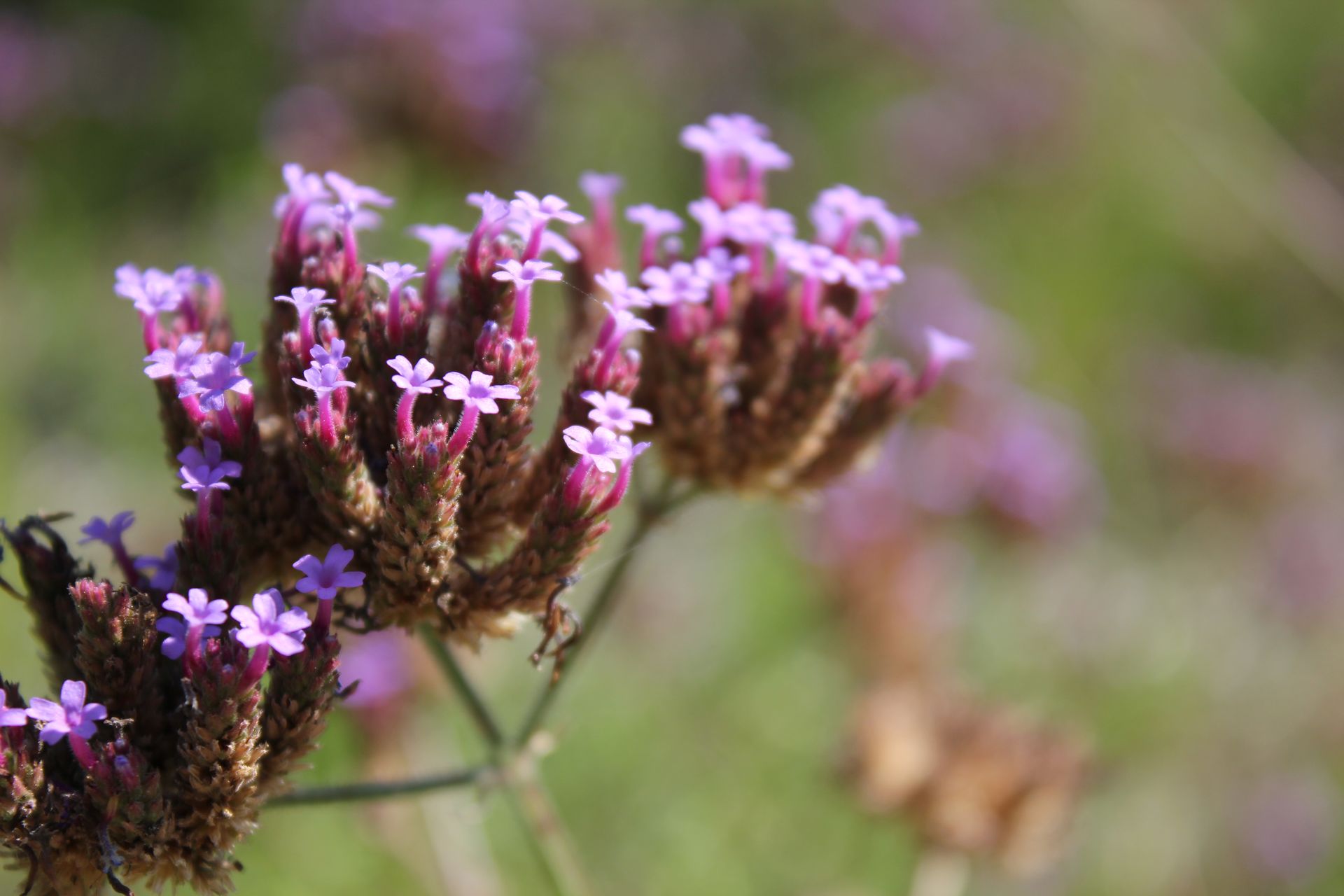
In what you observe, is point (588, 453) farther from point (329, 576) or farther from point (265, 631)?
point (265, 631)

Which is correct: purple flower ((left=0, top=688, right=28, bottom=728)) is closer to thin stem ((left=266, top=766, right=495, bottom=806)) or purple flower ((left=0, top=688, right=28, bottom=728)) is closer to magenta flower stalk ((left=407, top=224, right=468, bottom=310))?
thin stem ((left=266, top=766, right=495, bottom=806))

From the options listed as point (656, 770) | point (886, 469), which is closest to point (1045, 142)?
point (886, 469)

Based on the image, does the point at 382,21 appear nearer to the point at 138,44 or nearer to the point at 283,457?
the point at 138,44

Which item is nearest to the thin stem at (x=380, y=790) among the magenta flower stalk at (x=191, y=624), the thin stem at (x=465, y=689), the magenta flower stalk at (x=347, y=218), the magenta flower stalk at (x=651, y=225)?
the thin stem at (x=465, y=689)

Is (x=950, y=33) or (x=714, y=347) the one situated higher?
(x=714, y=347)

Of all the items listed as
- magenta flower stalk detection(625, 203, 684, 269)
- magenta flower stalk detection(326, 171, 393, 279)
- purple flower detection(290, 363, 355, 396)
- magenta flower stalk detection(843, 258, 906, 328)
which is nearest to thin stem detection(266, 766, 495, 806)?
purple flower detection(290, 363, 355, 396)
